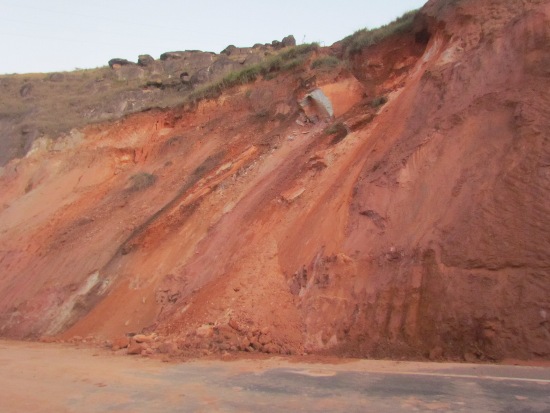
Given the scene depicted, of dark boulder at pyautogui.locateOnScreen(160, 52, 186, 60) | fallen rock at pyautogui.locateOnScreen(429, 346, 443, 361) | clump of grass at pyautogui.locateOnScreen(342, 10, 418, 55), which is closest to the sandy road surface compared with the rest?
fallen rock at pyautogui.locateOnScreen(429, 346, 443, 361)

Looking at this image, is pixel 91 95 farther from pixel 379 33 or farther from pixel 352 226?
pixel 352 226

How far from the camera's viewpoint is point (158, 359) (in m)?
9.06

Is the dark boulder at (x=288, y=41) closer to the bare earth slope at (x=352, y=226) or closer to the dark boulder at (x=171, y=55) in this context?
the dark boulder at (x=171, y=55)

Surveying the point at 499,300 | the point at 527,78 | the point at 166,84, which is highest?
the point at 166,84

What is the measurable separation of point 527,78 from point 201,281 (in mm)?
7453

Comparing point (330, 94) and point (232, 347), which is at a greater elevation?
point (330, 94)

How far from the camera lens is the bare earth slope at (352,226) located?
824cm

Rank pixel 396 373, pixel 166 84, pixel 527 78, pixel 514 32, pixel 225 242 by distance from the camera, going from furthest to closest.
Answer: pixel 166 84 < pixel 225 242 < pixel 514 32 < pixel 527 78 < pixel 396 373

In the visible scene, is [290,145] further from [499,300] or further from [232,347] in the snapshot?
[499,300]

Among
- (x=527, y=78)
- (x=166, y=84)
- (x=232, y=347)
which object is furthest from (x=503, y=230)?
(x=166, y=84)

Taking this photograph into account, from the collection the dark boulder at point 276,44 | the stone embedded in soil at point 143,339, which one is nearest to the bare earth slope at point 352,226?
the stone embedded in soil at point 143,339

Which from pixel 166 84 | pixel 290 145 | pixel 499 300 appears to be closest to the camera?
pixel 499 300

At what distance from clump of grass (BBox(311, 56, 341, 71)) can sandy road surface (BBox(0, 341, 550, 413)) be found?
10.1 m

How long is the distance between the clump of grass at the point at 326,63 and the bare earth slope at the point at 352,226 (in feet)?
1.48
